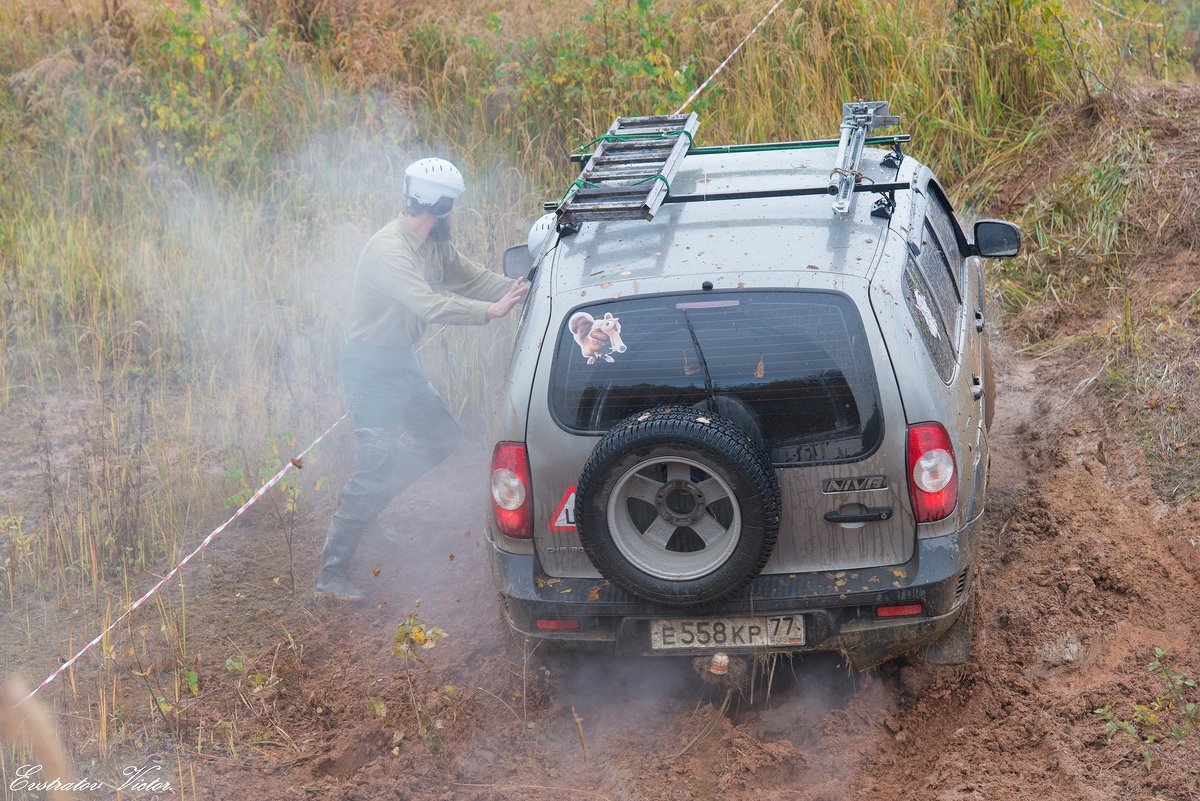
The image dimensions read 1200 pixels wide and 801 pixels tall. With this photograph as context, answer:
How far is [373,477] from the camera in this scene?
5.80 metres

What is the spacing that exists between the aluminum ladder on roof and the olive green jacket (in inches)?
34.0

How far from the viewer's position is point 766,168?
17.0 feet

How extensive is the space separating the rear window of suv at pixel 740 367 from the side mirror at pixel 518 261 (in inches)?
74.2

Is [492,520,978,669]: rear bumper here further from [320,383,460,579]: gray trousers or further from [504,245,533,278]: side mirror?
[504,245,533,278]: side mirror

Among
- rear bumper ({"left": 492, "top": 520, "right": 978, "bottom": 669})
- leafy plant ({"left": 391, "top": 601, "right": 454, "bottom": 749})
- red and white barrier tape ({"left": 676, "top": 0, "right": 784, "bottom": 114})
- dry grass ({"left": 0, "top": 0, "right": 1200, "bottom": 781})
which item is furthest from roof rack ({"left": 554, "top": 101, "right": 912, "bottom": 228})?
red and white barrier tape ({"left": 676, "top": 0, "right": 784, "bottom": 114})

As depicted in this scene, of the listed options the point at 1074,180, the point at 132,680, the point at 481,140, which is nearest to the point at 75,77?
the point at 481,140

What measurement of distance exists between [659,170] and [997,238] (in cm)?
183

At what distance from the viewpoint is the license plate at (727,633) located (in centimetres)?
407

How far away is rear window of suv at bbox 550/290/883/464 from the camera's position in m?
3.96

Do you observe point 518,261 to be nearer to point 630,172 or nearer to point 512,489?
point 630,172

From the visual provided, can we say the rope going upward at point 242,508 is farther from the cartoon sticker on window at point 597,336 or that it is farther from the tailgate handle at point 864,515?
the tailgate handle at point 864,515

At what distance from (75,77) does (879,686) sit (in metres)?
9.15

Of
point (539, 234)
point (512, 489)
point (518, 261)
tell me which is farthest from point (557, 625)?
point (518, 261)

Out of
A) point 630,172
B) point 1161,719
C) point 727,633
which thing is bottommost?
point 1161,719
